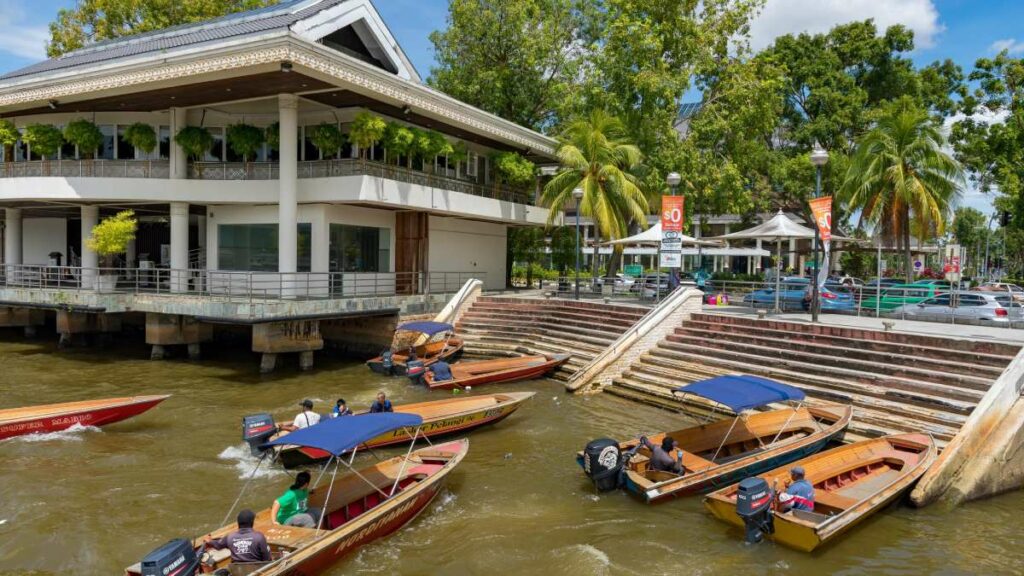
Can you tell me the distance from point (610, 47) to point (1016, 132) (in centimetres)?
1886

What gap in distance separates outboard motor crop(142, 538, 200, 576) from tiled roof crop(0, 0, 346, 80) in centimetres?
2044

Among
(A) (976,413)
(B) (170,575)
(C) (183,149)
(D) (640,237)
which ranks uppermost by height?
(C) (183,149)

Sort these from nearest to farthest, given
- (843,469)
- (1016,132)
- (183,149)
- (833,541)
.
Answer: (833,541) → (843,469) → (183,149) → (1016,132)

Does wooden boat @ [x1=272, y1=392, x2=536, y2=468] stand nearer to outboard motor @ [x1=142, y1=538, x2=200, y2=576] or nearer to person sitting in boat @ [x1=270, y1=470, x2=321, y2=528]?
person sitting in boat @ [x1=270, y1=470, x2=321, y2=528]

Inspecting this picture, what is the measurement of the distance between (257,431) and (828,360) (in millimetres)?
13046

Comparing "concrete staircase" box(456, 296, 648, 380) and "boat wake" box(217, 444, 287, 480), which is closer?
"boat wake" box(217, 444, 287, 480)

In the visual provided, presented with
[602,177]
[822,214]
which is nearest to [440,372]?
[822,214]

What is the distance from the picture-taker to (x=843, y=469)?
10.4 metres

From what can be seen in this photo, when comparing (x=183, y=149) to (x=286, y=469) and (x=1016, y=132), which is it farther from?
A: (x=1016, y=132)

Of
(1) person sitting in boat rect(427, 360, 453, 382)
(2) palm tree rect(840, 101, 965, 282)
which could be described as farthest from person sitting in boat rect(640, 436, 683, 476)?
(2) palm tree rect(840, 101, 965, 282)

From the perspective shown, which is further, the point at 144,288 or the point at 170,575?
the point at 144,288

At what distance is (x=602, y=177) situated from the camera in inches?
1089

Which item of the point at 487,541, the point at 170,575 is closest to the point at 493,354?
the point at 487,541

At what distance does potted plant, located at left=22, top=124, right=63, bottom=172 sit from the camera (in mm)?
24141
